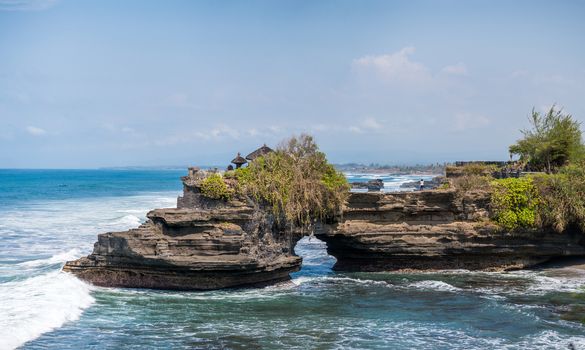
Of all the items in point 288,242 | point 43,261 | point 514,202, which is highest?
point 514,202

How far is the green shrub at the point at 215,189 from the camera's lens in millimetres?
23719

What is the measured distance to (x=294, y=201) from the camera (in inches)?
956

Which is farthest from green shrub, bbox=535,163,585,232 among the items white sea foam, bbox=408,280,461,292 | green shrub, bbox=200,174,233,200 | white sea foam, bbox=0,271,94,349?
white sea foam, bbox=0,271,94,349

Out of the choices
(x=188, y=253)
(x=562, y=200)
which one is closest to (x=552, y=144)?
(x=562, y=200)

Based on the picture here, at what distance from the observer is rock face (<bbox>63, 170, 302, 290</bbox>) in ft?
71.8

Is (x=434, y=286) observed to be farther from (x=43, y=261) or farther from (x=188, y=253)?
(x=43, y=261)

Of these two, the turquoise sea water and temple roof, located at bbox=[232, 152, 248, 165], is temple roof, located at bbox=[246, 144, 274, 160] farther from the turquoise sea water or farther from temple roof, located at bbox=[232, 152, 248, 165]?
the turquoise sea water

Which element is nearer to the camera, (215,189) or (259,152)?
(215,189)

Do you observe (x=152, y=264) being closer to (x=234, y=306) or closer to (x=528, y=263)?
(x=234, y=306)

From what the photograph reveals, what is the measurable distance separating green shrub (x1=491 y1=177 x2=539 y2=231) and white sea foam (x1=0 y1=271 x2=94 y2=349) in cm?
1672

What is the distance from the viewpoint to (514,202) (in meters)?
26.0

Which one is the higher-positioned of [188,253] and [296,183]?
[296,183]

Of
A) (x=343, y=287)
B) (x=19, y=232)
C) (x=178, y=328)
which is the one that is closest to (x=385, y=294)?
(x=343, y=287)

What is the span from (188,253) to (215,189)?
2929 millimetres
